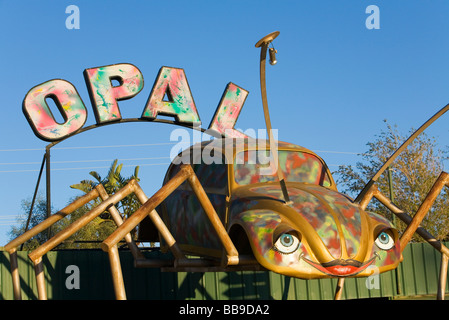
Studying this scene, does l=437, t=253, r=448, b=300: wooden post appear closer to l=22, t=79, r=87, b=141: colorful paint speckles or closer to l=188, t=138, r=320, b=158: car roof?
l=188, t=138, r=320, b=158: car roof

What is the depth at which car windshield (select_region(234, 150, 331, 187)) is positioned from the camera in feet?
22.9

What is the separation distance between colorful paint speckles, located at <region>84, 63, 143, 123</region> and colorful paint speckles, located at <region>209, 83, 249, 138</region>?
7.51 feet

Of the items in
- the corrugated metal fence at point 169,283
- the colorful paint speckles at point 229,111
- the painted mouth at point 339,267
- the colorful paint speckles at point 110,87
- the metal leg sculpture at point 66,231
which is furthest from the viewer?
the colorful paint speckles at point 229,111

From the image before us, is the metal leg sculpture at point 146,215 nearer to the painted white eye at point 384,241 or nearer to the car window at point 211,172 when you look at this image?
the car window at point 211,172

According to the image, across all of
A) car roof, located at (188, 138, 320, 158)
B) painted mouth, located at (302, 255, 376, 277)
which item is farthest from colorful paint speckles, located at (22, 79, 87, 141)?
painted mouth, located at (302, 255, 376, 277)

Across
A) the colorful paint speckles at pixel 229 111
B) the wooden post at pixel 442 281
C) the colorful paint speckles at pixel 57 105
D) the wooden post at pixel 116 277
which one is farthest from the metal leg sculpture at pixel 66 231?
the colorful paint speckles at pixel 229 111

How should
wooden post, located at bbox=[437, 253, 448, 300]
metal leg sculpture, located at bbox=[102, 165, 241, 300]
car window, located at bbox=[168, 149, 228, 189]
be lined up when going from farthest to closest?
wooden post, located at bbox=[437, 253, 448, 300], car window, located at bbox=[168, 149, 228, 189], metal leg sculpture, located at bbox=[102, 165, 241, 300]

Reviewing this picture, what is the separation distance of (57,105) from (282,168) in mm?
8862

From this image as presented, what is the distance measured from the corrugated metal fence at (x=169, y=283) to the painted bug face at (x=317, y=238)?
26.2 feet

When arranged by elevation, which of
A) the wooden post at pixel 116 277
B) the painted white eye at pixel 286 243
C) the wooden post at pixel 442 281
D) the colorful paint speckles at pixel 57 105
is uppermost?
the colorful paint speckles at pixel 57 105

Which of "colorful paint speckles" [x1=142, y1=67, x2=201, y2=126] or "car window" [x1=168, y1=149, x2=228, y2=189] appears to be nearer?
"car window" [x1=168, y1=149, x2=228, y2=189]

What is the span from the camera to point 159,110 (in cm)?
1526

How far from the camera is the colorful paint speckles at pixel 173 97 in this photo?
50.4 feet
